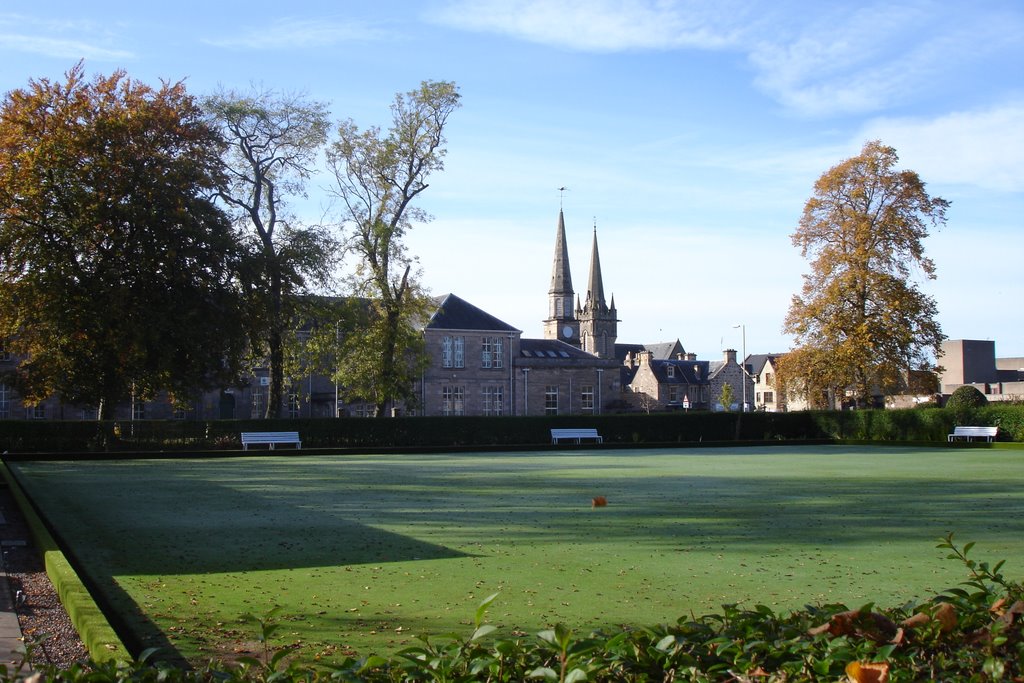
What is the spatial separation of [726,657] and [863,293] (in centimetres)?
4540

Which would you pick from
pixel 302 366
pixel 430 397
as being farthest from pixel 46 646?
pixel 430 397

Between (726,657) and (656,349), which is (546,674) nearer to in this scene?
(726,657)

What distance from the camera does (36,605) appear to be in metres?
7.92

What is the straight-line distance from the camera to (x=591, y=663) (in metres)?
2.96

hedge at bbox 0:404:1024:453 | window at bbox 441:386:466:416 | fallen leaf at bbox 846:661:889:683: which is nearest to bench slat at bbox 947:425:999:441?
hedge at bbox 0:404:1024:453

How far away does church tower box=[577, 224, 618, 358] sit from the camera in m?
108

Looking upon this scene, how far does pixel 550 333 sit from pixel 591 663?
102 meters

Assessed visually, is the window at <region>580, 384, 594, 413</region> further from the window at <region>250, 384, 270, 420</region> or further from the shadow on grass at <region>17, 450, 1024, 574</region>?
the shadow on grass at <region>17, 450, 1024, 574</region>

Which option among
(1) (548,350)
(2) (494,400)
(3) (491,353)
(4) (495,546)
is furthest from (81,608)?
(1) (548,350)

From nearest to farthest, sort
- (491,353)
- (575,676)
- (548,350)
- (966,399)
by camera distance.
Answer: (575,676), (966,399), (491,353), (548,350)

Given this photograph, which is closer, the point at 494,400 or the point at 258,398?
the point at 258,398

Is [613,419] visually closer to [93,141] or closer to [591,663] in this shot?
[93,141]

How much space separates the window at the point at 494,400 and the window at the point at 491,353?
1668 millimetres

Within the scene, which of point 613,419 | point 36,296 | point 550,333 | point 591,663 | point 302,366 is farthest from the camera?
point 550,333
